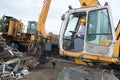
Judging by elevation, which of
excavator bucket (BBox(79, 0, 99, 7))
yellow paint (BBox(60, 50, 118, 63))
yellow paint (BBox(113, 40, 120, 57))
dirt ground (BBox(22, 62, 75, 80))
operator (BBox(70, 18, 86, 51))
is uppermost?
excavator bucket (BBox(79, 0, 99, 7))

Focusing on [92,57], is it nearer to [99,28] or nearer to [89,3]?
[99,28]

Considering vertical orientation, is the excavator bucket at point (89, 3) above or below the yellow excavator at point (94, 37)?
above

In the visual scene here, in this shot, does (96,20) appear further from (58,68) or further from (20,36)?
(20,36)

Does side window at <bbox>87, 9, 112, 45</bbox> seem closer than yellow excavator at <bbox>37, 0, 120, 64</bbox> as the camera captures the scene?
No

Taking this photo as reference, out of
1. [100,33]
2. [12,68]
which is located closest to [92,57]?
[100,33]

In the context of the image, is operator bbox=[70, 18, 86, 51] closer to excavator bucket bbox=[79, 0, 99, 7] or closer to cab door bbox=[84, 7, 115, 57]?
cab door bbox=[84, 7, 115, 57]

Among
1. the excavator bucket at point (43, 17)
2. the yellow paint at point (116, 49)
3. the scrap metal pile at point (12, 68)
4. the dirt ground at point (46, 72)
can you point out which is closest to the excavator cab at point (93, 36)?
the yellow paint at point (116, 49)

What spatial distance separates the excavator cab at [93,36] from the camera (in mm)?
8718

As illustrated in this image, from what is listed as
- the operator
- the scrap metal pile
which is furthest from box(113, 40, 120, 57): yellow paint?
the scrap metal pile

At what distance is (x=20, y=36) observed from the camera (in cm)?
1986

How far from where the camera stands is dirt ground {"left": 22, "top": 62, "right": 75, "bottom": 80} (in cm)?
1155

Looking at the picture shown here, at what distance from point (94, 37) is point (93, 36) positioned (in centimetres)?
5

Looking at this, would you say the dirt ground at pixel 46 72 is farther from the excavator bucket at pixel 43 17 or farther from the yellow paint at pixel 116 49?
the yellow paint at pixel 116 49

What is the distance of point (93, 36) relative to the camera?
9039 millimetres
